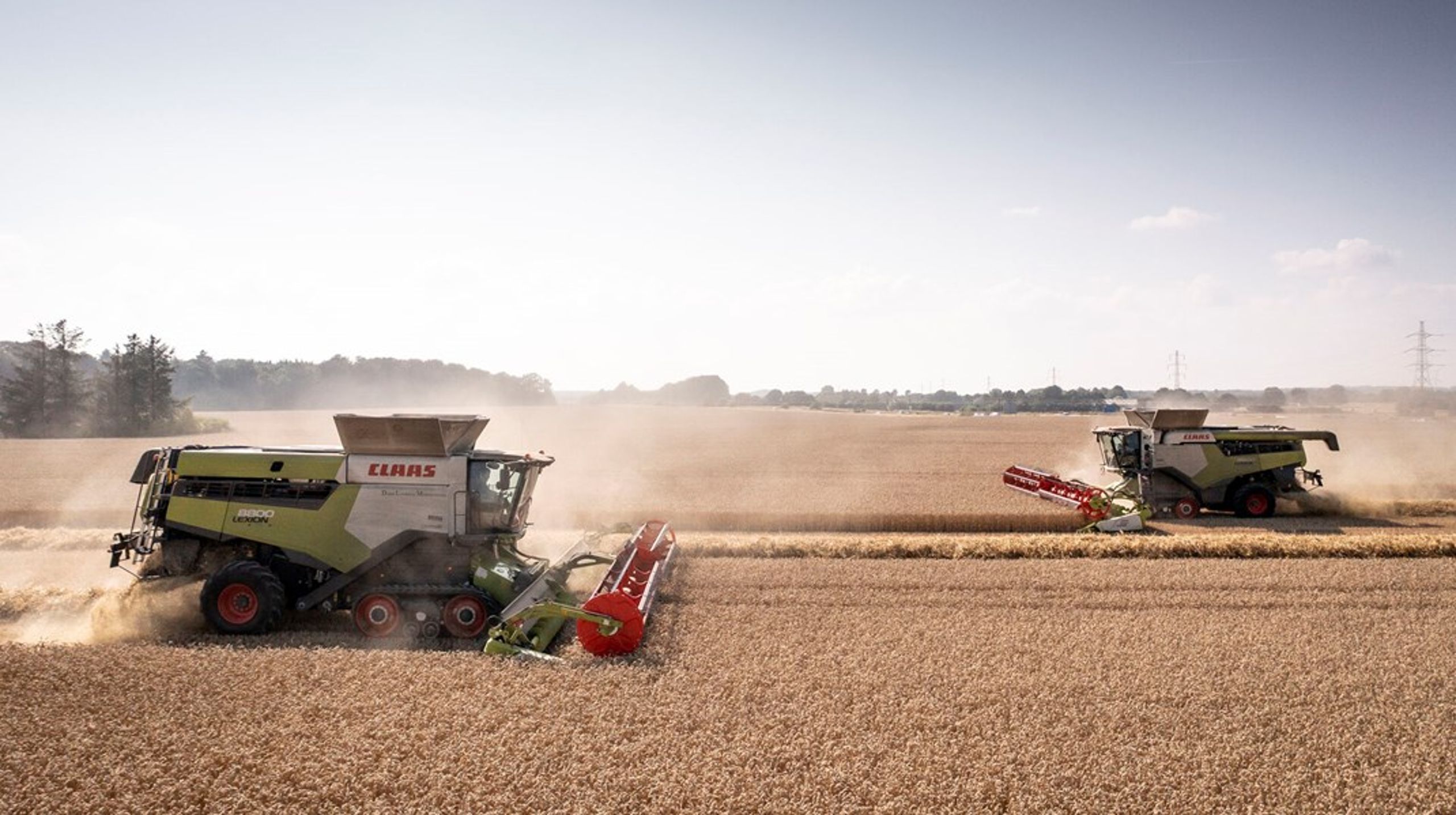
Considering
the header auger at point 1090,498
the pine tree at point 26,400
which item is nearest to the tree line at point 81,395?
the pine tree at point 26,400

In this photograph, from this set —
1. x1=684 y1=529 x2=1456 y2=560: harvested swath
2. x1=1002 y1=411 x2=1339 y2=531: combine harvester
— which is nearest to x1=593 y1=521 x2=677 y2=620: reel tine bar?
x1=684 y1=529 x2=1456 y2=560: harvested swath

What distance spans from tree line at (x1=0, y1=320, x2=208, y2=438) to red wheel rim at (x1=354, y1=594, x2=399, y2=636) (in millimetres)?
47669

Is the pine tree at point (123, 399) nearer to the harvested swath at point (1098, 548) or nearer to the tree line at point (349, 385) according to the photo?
the tree line at point (349, 385)

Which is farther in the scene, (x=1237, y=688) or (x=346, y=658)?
(x=346, y=658)

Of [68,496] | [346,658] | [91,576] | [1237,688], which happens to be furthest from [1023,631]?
[68,496]

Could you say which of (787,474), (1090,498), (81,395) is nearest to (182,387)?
(81,395)

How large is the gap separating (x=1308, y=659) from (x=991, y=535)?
9.85 meters

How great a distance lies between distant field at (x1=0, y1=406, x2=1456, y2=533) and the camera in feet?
71.4

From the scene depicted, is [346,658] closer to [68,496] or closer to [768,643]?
[768,643]

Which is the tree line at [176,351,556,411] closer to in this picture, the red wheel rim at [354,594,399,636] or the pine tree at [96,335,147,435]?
the pine tree at [96,335,147,435]

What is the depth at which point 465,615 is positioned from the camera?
37.1ft

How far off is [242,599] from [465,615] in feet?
9.58

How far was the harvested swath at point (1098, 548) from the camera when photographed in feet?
53.9

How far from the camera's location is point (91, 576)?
51.4 ft
